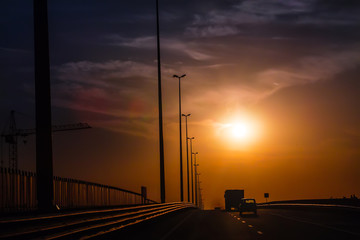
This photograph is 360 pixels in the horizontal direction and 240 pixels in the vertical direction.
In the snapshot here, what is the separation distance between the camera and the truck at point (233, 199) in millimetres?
88938

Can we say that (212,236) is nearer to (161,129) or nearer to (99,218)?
(99,218)

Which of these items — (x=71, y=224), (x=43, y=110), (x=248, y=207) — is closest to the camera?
(x=71, y=224)

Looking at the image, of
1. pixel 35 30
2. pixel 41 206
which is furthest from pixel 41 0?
pixel 41 206

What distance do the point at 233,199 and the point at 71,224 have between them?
244 ft

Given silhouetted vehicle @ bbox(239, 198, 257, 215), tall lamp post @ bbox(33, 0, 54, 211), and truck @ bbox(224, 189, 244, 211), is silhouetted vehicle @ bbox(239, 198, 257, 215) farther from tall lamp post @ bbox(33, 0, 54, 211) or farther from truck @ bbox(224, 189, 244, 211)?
tall lamp post @ bbox(33, 0, 54, 211)

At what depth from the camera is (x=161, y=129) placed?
49125 millimetres

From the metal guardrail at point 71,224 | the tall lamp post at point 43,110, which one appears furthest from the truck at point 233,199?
the tall lamp post at point 43,110

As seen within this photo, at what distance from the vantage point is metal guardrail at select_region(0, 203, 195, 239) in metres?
12.4

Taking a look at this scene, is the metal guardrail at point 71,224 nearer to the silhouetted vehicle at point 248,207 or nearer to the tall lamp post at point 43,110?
the tall lamp post at point 43,110

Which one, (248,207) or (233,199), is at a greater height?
(248,207)

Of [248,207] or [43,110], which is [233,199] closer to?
[248,207]

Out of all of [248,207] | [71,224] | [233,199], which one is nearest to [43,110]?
[71,224]

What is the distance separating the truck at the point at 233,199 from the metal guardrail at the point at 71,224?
6051 centimetres

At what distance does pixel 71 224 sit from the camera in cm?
1658
